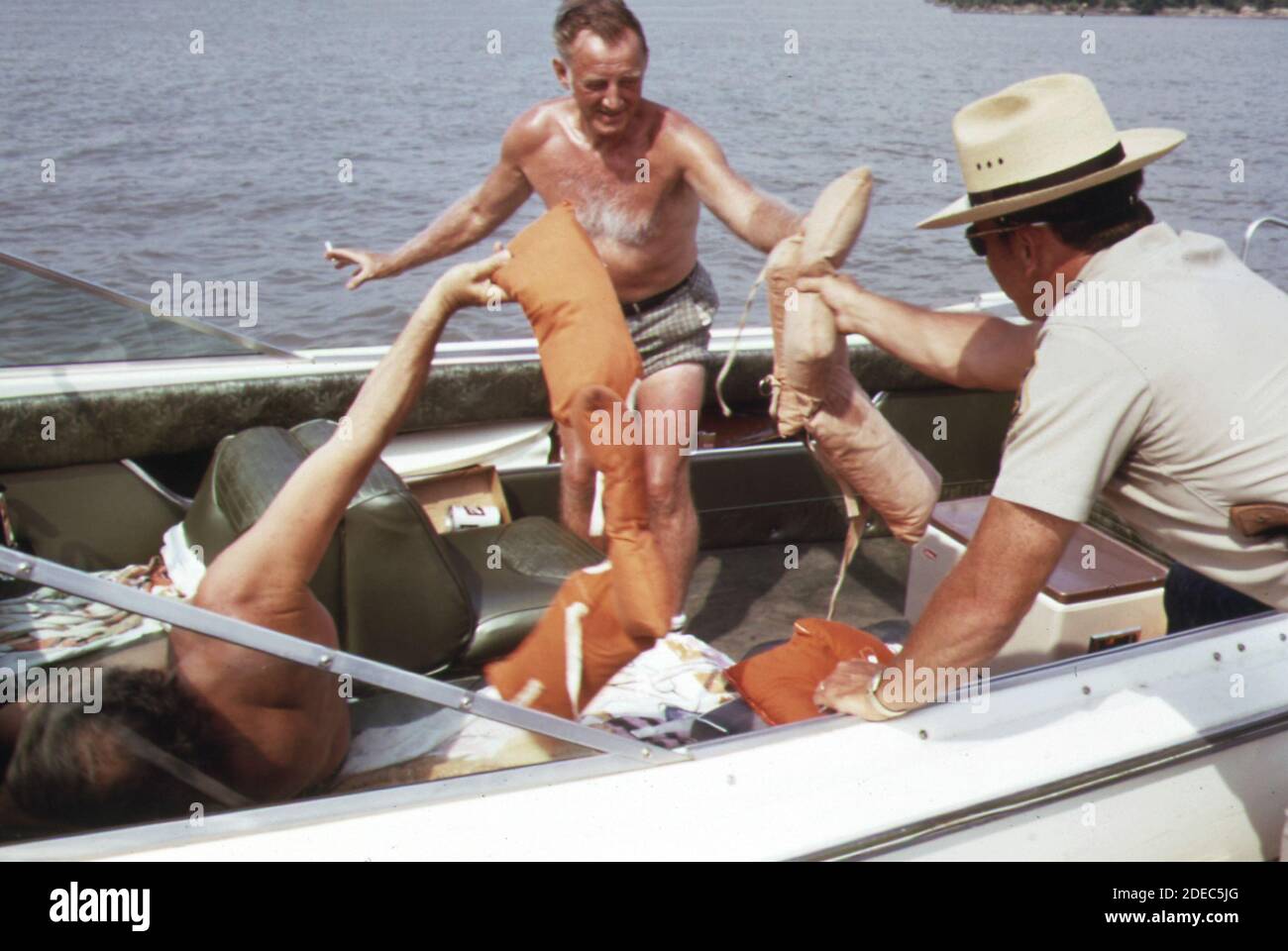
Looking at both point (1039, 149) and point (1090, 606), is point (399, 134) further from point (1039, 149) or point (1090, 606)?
point (1039, 149)

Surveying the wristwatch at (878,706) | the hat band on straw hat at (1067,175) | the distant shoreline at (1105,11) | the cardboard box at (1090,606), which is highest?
the distant shoreline at (1105,11)

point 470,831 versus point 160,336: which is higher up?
point 160,336

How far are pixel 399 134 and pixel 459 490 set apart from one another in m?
12.1

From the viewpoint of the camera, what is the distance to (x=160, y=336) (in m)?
3.06

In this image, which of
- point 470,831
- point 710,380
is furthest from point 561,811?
point 710,380

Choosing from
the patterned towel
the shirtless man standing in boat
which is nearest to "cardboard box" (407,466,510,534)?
the shirtless man standing in boat

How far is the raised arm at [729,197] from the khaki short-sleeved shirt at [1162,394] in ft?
2.84

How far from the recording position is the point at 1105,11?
127 feet

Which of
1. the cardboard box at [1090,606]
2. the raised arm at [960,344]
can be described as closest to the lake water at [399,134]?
the cardboard box at [1090,606]

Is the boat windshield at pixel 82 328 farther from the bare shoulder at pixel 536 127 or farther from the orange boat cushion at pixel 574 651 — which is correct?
the orange boat cushion at pixel 574 651

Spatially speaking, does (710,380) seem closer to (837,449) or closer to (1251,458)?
(837,449)

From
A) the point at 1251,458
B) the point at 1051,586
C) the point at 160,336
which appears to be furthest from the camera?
the point at 160,336

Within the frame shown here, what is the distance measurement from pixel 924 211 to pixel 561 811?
10.9 metres

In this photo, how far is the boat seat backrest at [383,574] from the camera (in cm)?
212
